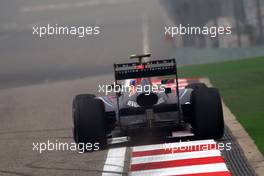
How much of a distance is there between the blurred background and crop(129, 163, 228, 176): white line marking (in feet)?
68.2

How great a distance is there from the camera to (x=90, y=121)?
1394 centimetres

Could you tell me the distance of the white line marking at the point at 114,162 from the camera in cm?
1245

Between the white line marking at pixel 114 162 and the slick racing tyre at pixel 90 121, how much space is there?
0.33m

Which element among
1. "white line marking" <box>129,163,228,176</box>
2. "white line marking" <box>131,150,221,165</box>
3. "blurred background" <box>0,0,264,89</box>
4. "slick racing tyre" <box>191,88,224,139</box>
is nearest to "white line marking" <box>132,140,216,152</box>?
"slick racing tyre" <box>191,88,224,139</box>

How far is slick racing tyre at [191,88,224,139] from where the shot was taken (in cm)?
1396

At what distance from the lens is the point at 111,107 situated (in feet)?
47.5

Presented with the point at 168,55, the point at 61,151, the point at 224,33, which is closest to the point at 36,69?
the point at 168,55

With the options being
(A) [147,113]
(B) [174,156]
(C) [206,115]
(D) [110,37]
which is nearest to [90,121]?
(A) [147,113]

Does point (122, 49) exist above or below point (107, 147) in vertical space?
above

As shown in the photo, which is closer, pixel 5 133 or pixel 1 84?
pixel 5 133

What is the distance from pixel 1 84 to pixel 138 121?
20706 mm

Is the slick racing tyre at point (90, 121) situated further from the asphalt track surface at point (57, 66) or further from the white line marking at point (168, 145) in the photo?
the white line marking at point (168, 145)

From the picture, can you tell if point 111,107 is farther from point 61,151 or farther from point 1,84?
point 1,84

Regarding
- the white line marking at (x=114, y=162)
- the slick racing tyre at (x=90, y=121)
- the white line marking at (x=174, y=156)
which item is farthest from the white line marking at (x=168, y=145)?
the white line marking at (x=174, y=156)
